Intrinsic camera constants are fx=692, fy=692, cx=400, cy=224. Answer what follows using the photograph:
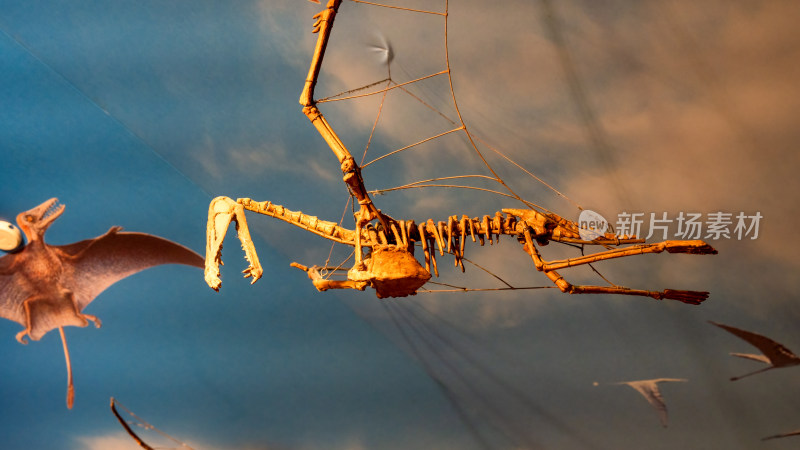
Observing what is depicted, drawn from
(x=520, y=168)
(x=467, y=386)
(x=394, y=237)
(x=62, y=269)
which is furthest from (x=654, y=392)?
(x=62, y=269)

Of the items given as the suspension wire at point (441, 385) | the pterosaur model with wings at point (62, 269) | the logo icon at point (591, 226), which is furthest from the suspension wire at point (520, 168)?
the pterosaur model with wings at point (62, 269)

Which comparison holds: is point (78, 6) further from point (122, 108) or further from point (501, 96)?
point (501, 96)

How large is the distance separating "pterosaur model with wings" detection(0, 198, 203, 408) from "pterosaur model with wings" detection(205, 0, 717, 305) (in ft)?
5.34

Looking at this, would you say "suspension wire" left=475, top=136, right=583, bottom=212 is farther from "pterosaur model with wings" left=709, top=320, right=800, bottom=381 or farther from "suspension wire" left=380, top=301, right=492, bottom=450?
"suspension wire" left=380, top=301, right=492, bottom=450

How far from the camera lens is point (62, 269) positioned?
17.0 ft

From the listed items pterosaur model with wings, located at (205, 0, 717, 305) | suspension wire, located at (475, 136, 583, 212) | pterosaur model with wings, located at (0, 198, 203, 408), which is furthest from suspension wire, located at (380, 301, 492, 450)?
pterosaur model with wings, located at (0, 198, 203, 408)

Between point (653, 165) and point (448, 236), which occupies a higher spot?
point (653, 165)

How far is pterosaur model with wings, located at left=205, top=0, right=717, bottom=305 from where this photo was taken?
329cm

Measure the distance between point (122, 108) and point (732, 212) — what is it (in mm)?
3912

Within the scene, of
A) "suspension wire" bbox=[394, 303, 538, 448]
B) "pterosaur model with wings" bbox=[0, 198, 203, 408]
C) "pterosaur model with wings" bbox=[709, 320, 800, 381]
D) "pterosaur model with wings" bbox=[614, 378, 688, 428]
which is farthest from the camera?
"pterosaur model with wings" bbox=[0, 198, 203, 408]

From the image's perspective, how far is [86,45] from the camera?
182 inches

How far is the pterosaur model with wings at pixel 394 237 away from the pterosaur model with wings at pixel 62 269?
64.1 inches

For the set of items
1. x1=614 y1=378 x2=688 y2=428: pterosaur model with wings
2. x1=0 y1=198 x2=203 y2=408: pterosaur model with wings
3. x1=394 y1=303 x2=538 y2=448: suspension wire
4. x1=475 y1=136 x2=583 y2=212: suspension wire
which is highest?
x1=0 y1=198 x2=203 y2=408: pterosaur model with wings

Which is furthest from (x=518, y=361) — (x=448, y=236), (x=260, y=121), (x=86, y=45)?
(x=86, y=45)
